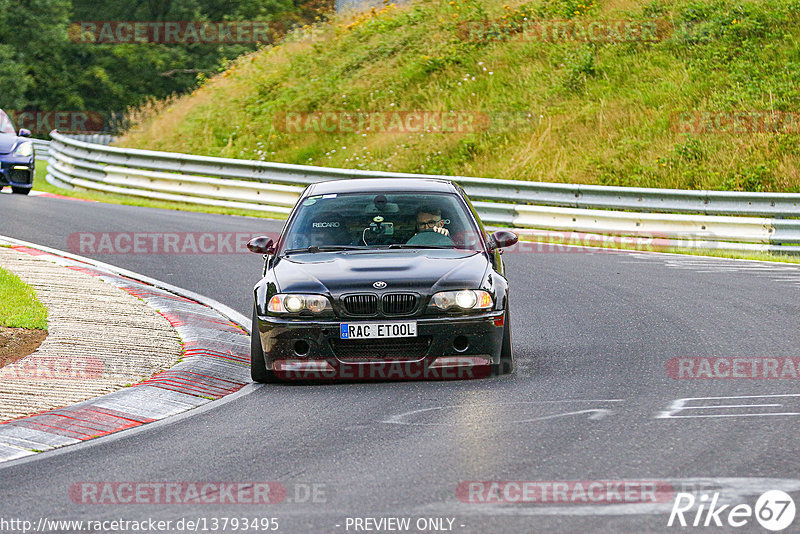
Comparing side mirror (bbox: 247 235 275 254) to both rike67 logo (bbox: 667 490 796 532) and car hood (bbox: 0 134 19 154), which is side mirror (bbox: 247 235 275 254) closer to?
rike67 logo (bbox: 667 490 796 532)

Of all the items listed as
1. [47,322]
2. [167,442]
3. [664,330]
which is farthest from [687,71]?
[167,442]

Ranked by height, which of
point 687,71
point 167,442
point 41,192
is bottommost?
point 167,442

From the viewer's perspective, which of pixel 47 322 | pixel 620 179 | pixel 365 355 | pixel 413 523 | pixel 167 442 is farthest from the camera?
pixel 620 179

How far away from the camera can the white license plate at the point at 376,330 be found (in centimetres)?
858

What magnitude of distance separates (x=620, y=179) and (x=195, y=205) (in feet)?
28.4

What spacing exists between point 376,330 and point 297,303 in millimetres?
626

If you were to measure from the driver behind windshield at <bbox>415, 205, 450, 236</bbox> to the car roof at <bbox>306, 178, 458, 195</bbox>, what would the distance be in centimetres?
25

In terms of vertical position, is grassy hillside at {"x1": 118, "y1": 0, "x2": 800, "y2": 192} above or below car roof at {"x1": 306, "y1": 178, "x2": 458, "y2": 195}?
above

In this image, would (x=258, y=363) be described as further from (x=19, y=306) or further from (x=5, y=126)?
(x=5, y=126)

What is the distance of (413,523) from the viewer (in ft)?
17.2

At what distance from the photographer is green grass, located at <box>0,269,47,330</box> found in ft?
35.1

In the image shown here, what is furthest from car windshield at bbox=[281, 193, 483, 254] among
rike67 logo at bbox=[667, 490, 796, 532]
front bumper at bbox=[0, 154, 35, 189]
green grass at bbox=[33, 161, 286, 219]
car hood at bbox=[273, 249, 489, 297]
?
front bumper at bbox=[0, 154, 35, 189]

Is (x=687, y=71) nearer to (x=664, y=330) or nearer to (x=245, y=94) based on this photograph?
(x=245, y=94)

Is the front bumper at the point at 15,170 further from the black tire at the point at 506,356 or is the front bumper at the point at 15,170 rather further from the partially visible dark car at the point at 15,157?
the black tire at the point at 506,356
